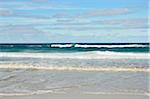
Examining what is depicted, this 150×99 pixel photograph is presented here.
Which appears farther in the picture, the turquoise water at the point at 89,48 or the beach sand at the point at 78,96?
the turquoise water at the point at 89,48

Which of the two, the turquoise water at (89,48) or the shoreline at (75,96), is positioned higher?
the shoreline at (75,96)

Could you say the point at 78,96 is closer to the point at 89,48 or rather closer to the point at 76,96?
the point at 76,96

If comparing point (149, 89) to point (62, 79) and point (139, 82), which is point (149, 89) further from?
point (62, 79)

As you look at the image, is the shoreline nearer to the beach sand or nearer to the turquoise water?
A: the beach sand

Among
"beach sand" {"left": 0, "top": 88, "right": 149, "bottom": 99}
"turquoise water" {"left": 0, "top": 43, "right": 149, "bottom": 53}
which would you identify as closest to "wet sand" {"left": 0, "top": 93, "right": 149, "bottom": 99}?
"beach sand" {"left": 0, "top": 88, "right": 149, "bottom": 99}

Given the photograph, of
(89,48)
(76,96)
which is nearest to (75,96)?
(76,96)

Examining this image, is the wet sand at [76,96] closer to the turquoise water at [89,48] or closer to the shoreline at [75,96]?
the shoreline at [75,96]

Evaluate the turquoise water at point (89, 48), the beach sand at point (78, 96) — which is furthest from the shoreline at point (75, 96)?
the turquoise water at point (89, 48)

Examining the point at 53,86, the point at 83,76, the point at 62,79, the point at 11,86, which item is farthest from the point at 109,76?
the point at 11,86

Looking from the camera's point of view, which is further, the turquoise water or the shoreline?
the turquoise water

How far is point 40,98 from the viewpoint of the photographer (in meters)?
7.96

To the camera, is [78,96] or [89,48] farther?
[89,48]

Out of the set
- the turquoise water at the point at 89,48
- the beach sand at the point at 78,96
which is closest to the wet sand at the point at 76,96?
the beach sand at the point at 78,96

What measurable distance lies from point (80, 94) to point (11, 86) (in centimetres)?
232
